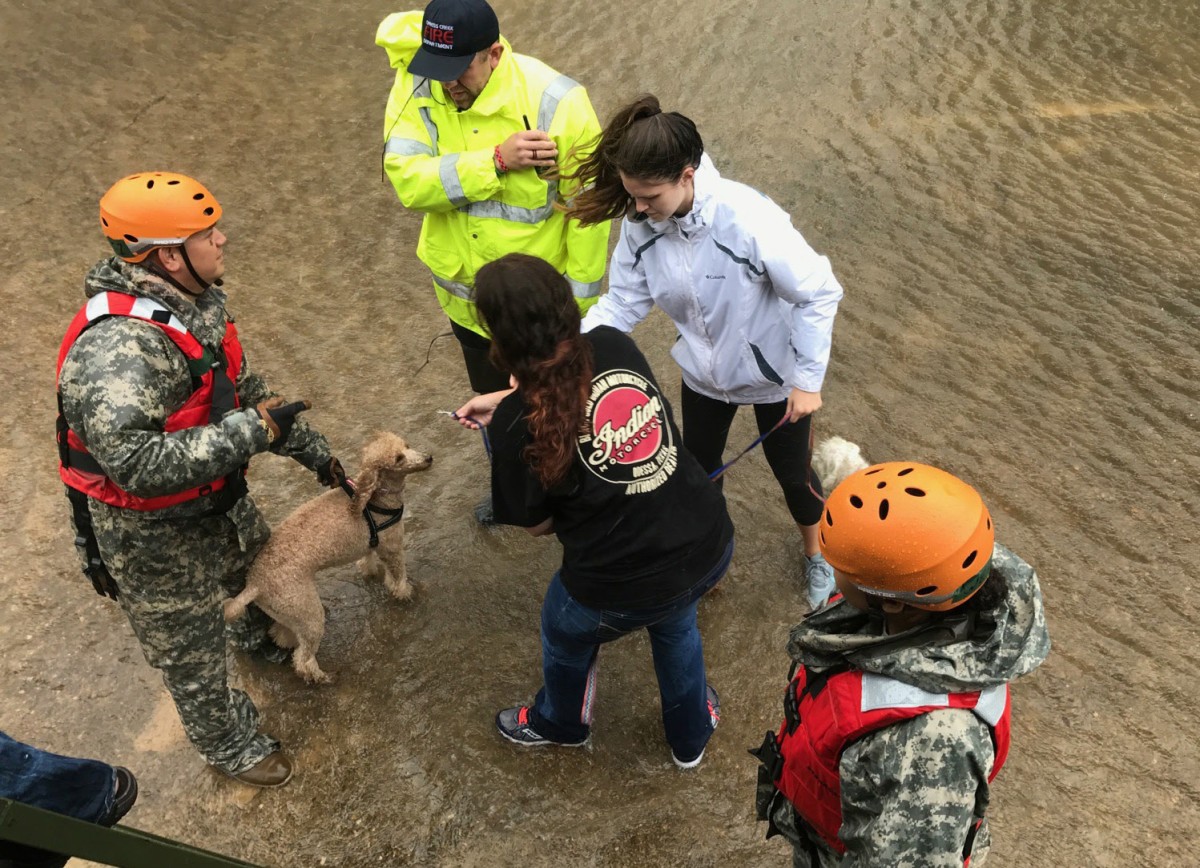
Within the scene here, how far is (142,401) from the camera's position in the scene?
2828mm

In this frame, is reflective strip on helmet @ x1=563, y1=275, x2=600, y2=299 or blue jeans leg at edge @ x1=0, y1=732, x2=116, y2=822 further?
reflective strip on helmet @ x1=563, y1=275, x2=600, y2=299

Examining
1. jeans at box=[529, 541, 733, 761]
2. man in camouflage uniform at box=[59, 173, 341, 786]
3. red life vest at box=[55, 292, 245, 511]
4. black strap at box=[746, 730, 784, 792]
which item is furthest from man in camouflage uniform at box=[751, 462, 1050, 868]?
red life vest at box=[55, 292, 245, 511]

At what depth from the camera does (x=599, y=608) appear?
306 cm

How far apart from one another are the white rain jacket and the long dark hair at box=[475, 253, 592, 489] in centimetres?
94

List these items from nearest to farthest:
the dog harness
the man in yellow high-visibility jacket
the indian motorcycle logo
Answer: the indian motorcycle logo < the man in yellow high-visibility jacket < the dog harness

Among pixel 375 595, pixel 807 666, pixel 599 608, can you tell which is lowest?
pixel 375 595

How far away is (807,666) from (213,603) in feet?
7.53

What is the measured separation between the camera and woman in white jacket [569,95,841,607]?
3.19 meters

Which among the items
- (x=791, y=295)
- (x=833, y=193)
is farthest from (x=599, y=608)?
(x=833, y=193)

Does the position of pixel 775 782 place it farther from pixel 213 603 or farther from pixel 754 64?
pixel 754 64

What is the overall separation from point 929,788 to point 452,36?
305 cm

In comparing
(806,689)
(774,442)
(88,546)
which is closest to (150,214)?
(88,546)

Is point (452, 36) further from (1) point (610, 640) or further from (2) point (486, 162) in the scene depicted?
(1) point (610, 640)

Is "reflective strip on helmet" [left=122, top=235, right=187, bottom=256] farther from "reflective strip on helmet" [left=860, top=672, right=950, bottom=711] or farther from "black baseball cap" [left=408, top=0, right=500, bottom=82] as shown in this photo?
"reflective strip on helmet" [left=860, top=672, right=950, bottom=711]
